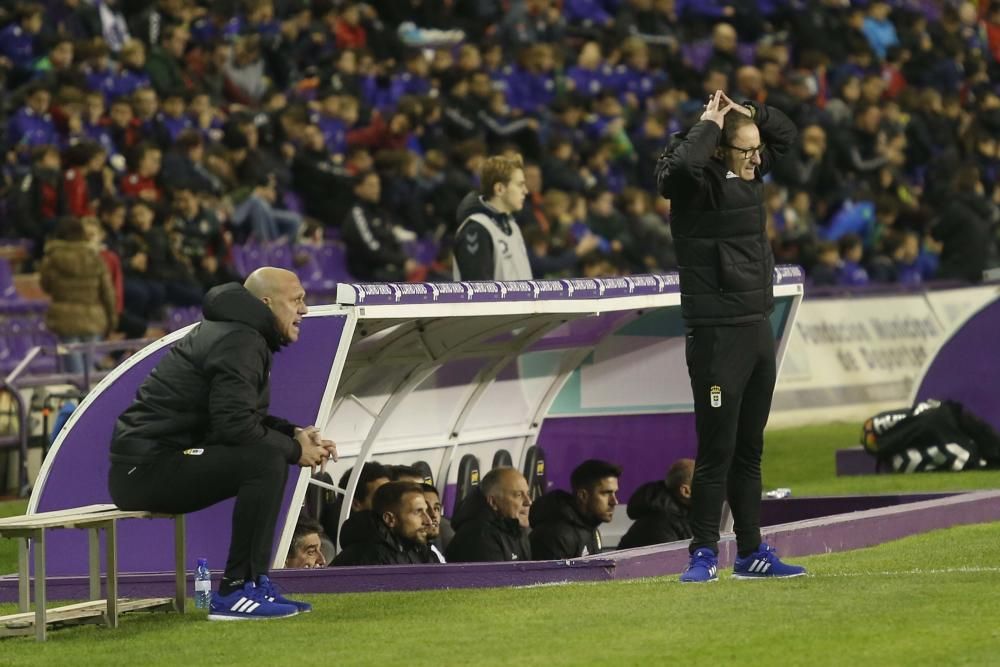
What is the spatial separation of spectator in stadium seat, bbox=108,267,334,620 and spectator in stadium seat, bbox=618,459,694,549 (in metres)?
4.00

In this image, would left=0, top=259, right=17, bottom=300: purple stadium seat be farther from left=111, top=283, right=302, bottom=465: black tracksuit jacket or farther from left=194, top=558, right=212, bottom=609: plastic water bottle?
left=111, top=283, right=302, bottom=465: black tracksuit jacket

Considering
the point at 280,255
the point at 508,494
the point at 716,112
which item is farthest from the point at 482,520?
the point at 280,255

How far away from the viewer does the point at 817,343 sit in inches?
914

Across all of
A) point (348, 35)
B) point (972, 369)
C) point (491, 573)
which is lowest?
point (491, 573)

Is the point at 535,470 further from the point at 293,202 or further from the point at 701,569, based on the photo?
the point at 293,202

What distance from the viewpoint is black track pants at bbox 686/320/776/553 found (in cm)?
935

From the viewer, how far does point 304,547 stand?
37.0 feet

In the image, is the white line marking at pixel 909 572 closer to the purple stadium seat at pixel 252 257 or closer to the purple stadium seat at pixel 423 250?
the purple stadium seat at pixel 252 257

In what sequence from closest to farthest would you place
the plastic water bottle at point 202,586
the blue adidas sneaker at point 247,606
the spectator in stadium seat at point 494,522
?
the blue adidas sneaker at point 247,606, the plastic water bottle at point 202,586, the spectator in stadium seat at point 494,522

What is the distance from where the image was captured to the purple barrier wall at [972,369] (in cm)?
1766

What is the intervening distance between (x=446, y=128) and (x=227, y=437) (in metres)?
16.7

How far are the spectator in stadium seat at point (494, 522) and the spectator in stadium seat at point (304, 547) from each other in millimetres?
802

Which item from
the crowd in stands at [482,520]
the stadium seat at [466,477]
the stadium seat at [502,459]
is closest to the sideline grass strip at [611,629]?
the crowd in stands at [482,520]

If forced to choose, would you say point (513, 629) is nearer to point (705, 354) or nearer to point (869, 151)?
point (705, 354)
